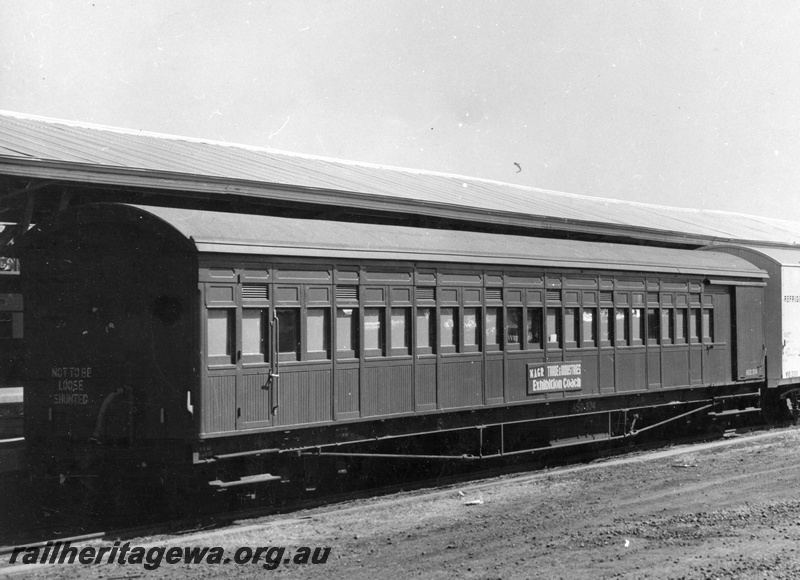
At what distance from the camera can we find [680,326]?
15031 mm

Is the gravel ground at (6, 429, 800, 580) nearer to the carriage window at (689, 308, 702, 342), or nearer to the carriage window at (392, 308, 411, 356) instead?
the carriage window at (392, 308, 411, 356)

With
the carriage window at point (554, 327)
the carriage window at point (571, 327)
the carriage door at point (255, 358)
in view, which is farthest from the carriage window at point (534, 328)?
the carriage door at point (255, 358)

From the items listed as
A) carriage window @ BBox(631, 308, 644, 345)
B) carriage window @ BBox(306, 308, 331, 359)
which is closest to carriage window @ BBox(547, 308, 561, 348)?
carriage window @ BBox(631, 308, 644, 345)

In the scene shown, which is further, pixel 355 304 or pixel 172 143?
pixel 172 143

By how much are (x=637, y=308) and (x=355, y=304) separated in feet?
19.5

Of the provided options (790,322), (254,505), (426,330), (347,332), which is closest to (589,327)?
(426,330)

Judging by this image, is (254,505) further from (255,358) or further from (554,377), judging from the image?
(554,377)

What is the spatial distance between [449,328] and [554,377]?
2310mm

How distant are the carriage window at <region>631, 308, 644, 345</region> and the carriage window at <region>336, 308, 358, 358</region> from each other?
5774 millimetres

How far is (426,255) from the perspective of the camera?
10.9 metres

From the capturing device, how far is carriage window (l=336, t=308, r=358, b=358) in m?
9.89

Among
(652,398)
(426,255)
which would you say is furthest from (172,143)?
(652,398)

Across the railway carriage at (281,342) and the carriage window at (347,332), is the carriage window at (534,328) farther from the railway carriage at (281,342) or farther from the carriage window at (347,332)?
the carriage window at (347,332)

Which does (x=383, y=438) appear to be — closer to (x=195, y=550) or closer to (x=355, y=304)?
(x=355, y=304)
